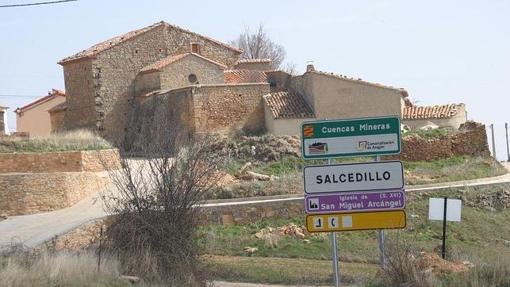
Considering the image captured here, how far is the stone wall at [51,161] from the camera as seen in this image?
1315 inches

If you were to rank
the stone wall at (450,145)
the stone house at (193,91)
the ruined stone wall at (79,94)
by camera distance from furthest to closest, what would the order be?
the ruined stone wall at (79,94) → the stone house at (193,91) → the stone wall at (450,145)

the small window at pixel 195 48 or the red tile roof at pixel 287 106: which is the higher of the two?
the small window at pixel 195 48

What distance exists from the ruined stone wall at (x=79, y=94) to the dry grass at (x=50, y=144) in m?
8.58

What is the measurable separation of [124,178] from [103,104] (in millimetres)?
30959

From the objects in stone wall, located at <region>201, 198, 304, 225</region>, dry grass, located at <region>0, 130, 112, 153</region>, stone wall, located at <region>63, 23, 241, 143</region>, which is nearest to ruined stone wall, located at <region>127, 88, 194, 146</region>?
stone wall, located at <region>63, 23, 241, 143</region>

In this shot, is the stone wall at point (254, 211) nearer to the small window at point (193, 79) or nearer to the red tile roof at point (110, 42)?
the small window at point (193, 79)

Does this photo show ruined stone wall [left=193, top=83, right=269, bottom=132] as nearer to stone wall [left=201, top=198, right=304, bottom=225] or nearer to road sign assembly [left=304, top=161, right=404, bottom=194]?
stone wall [left=201, top=198, right=304, bottom=225]

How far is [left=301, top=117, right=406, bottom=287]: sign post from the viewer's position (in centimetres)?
1208

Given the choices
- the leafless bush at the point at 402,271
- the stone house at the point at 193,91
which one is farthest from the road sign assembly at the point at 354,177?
the stone house at the point at 193,91

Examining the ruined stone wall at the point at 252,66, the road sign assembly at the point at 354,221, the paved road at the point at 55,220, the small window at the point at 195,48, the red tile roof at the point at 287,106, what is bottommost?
the paved road at the point at 55,220

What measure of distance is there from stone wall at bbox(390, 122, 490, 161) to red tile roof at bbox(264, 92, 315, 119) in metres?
6.28

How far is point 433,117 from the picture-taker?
4516 centimetres

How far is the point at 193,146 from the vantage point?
17.2 m

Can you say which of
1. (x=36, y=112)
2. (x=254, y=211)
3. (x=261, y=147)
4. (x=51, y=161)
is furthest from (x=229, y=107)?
(x=36, y=112)
